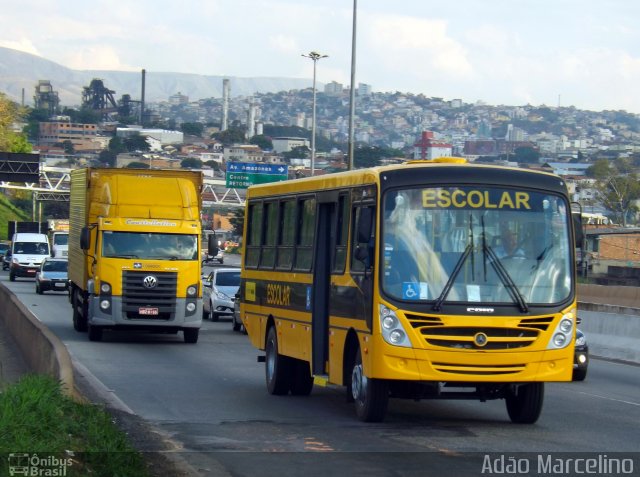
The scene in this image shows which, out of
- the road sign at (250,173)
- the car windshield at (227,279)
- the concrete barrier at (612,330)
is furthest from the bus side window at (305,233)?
the road sign at (250,173)

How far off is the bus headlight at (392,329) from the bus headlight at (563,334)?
1.60 m

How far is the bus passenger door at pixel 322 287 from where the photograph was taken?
49.9 ft

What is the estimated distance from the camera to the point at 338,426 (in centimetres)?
1361

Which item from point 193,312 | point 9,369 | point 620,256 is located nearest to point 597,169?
point 620,256

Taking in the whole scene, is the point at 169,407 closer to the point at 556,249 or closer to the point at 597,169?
the point at 556,249

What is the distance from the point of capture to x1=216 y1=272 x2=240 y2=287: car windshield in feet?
116

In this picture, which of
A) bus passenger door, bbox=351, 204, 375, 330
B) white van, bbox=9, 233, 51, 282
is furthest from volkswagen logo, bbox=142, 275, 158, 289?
white van, bbox=9, 233, 51, 282

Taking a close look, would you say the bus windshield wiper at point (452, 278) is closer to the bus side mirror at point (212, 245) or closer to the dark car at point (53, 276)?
the bus side mirror at point (212, 245)

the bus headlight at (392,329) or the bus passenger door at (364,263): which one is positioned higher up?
the bus passenger door at (364,263)

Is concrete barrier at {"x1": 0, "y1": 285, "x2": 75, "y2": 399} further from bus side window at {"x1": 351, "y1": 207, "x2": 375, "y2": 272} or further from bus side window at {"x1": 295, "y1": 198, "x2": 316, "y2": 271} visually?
bus side window at {"x1": 351, "y1": 207, "x2": 375, "y2": 272}

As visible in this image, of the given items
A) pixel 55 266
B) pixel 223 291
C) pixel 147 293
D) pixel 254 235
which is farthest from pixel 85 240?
pixel 55 266

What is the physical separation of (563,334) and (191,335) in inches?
583

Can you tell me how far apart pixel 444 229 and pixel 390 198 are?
67cm

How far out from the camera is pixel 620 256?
75.9 metres
